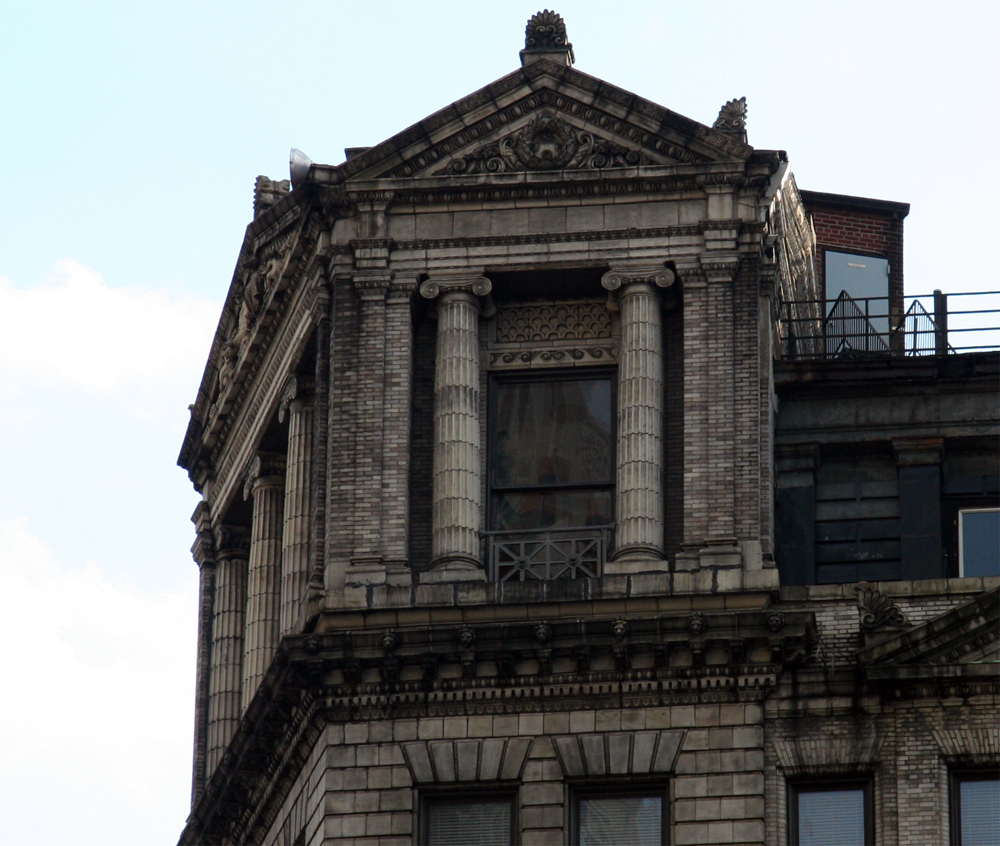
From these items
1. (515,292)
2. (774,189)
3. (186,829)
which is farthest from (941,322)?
(186,829)

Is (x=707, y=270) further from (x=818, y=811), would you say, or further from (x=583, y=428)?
(x=818, y=811)

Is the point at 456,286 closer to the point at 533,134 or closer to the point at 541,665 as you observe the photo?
the point at 533,134

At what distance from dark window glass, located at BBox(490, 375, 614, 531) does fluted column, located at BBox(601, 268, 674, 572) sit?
734 millimetres

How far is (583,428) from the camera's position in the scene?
50469 millimetres

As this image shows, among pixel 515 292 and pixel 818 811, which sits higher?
pixel 515 292

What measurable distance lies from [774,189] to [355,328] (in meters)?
7.60

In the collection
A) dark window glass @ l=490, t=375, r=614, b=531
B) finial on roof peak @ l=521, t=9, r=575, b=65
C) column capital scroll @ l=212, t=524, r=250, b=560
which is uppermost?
finial on roof peak @ l=521, t=9, r=575, b=65

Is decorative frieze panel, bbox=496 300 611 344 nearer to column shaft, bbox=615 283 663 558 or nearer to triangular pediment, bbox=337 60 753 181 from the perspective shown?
column shaft, bbox=615 283 663 558

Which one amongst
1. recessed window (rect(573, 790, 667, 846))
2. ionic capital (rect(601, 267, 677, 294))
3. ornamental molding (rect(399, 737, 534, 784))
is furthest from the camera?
ionic capital (rect(601, 267, 677, 294))

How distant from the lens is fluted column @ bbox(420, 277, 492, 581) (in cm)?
4881

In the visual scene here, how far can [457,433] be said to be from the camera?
4962 cm

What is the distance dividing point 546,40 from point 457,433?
25.2ft

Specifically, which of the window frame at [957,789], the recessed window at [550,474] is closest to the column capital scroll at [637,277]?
the recessed window at [550,474]

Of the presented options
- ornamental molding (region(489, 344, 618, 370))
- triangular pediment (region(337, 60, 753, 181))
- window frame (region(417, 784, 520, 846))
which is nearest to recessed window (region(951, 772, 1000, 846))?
window frame (region(417, 784, 520, 846))
